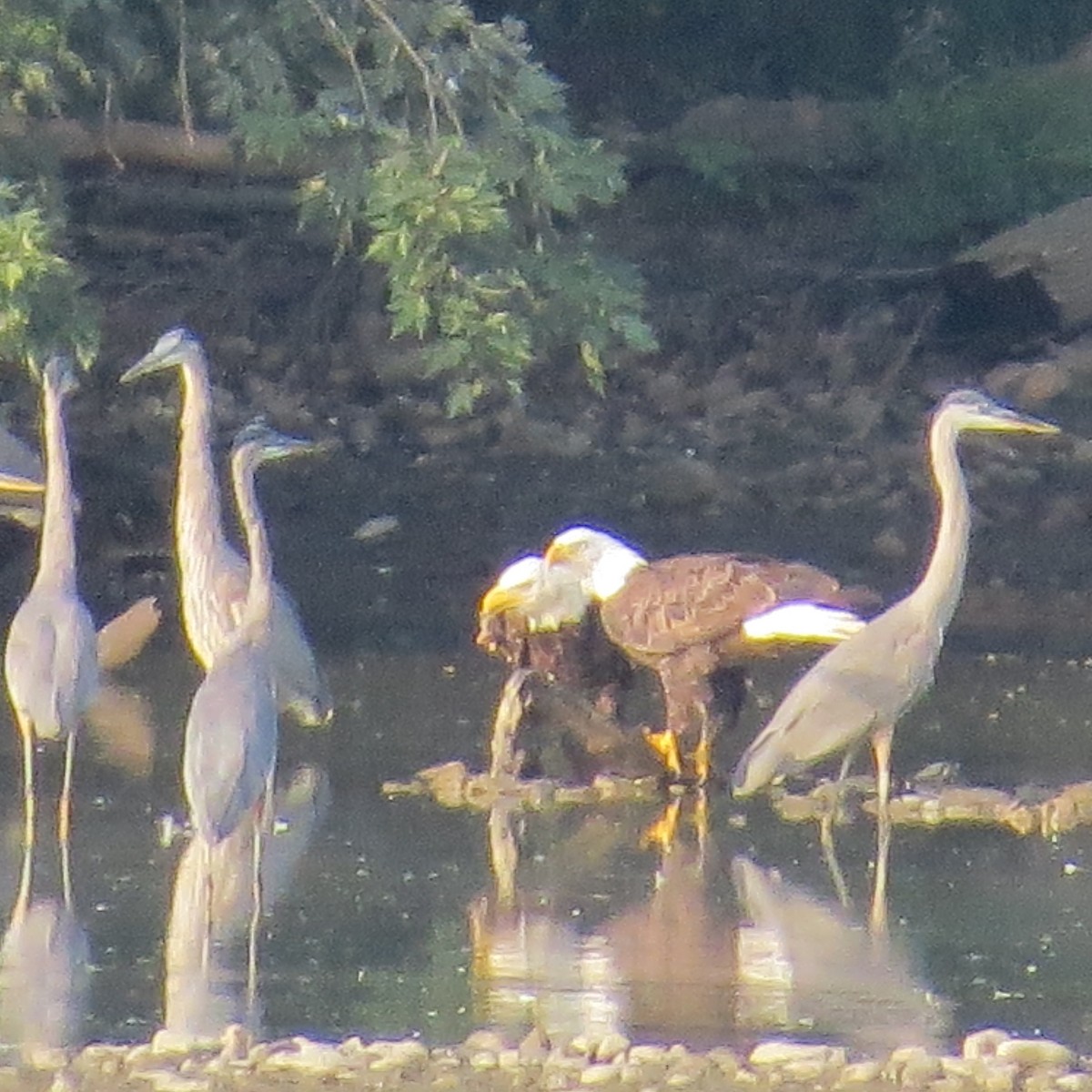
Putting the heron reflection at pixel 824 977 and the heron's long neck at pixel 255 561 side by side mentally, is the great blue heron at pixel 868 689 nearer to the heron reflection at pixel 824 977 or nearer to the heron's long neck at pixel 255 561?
the heron reflection at pixel 824 977

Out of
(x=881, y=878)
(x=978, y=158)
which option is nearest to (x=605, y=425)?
(x=978, y=158)

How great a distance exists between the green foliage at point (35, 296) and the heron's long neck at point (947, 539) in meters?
3.30

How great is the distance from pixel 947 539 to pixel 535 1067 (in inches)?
153

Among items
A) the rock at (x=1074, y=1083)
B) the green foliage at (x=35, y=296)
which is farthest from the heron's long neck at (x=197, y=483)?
the rock at (x=1074, y=1083)

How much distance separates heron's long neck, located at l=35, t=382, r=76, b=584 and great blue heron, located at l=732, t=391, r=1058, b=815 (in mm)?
2299

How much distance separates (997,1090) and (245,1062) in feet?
5.33

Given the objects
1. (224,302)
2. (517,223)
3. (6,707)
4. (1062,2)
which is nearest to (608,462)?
(224,302)

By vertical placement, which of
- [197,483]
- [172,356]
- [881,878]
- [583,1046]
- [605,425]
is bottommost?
[583,1046]

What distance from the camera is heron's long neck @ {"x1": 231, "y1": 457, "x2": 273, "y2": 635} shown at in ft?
27.7

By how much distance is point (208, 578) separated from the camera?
1010cm

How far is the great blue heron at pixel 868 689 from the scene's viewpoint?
8945 millimetres

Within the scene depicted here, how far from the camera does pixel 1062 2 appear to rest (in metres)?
23.5

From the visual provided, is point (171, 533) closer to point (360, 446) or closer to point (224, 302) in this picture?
point (360, 446)

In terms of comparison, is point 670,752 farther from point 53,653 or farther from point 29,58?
point 29,58
